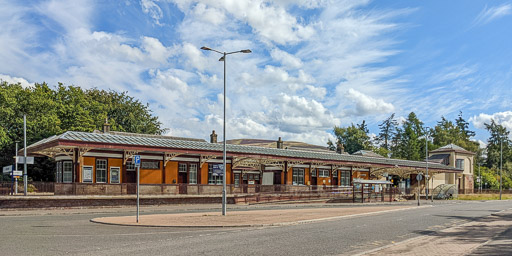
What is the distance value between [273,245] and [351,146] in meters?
94.1

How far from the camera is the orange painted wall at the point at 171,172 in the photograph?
40191 millimetres

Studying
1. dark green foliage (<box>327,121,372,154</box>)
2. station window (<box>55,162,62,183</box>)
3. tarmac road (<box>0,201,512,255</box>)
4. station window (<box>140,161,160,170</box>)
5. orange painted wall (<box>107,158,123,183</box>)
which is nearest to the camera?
tarmac road (<box>0,201,512,255</box>)

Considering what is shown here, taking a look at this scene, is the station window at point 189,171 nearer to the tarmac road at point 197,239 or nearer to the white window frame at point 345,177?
the white window frame at point 345,177

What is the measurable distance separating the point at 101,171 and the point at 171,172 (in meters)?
6.10

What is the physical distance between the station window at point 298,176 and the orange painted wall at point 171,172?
14470 millimetres

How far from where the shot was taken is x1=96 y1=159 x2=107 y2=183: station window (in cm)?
3644

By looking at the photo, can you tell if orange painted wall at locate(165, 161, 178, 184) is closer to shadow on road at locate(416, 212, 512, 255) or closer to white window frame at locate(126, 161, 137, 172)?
white window frame at locate(126, 161, 137, 172)

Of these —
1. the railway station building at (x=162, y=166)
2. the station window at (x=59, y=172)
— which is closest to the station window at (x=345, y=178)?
the railway station building at (x=162, y=166)

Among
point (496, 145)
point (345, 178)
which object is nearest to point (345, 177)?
point (345, 178)

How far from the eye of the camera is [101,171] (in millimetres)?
36625

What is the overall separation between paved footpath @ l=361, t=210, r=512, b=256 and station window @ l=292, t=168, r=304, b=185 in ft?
101

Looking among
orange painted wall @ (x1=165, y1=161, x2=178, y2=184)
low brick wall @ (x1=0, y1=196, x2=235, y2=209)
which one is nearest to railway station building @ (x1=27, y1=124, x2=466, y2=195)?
orange painted wall @ (x1=165, y1=161, x2=178, y2=184)

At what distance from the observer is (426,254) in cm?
1273

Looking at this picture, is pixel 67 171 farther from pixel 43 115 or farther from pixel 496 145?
pixel 496 145
